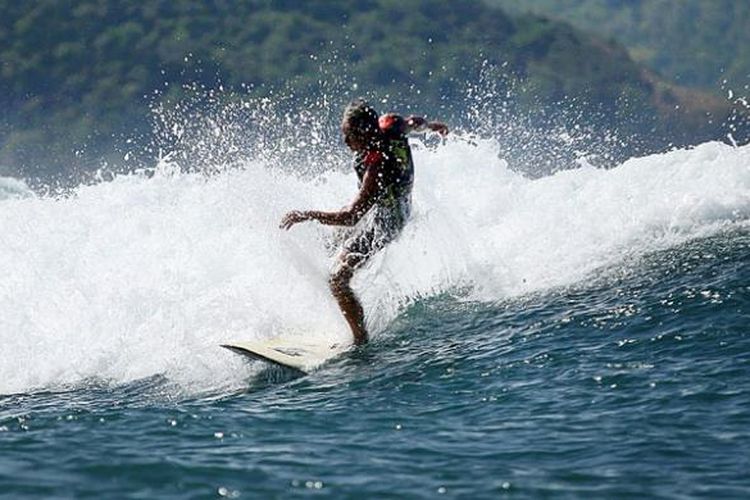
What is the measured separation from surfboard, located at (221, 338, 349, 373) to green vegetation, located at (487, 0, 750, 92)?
1942cm

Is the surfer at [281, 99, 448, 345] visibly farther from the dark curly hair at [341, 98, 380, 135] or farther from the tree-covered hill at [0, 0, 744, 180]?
the tree-covered hill at [0, 0, 744, 180]

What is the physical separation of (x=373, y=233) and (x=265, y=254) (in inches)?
112

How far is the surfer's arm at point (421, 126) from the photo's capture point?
32.4 ft

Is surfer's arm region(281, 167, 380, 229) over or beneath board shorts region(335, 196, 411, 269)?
over

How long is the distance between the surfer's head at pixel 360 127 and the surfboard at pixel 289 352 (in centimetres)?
191

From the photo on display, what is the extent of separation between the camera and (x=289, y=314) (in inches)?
425

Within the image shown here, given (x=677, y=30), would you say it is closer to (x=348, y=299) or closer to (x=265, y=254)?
(x=265, y=254)

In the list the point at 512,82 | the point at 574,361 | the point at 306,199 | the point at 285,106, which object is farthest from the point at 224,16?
the point at 574,361

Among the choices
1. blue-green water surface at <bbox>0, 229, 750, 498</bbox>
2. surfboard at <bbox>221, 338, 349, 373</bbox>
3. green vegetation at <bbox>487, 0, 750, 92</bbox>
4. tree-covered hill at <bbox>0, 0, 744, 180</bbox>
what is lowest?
blue-green water surface at <bbox>0, 229, 750, 498</bbox>

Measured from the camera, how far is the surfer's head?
374 inches

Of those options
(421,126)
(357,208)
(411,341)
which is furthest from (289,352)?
(421,126)

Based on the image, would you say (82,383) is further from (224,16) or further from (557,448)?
(224,16)

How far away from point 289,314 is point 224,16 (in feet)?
190

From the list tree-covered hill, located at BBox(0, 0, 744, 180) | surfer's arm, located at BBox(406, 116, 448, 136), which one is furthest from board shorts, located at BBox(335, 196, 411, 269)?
tree-covered hill, located at BBox(0, 0, 744, 180)
